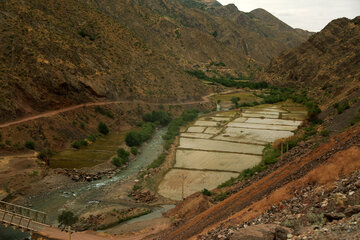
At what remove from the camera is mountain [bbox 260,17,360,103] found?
83438mm

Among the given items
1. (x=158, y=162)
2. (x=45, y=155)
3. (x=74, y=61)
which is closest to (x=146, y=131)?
(x=158, y=162)

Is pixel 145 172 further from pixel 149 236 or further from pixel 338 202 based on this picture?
pixel 338 202

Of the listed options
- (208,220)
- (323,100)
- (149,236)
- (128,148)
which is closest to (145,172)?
(128,148)

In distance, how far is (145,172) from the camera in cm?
4022

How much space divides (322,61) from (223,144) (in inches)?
2701

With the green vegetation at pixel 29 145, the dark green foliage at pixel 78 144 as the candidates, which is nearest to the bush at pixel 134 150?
the dark green foliage at pixel 78 144

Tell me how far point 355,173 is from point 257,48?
195 metres

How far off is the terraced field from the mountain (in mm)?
15199

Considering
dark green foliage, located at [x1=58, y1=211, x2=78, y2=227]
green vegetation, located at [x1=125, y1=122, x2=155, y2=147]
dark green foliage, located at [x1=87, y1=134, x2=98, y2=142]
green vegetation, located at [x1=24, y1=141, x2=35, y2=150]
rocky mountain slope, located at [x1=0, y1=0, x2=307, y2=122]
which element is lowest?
dark green foliage, located at [x1=58, y1=211, x2=78, y2=227]

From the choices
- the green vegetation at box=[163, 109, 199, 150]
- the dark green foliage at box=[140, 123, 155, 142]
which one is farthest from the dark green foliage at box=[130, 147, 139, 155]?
the dark green foliage at box=[140, 123, 155, 142]

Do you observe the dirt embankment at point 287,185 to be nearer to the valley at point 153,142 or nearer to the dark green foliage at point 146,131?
the valley at point 153,142

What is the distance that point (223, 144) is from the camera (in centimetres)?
5022

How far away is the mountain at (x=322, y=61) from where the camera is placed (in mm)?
83438

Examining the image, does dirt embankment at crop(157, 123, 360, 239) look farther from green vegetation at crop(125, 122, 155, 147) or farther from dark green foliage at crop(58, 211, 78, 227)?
green vegetation at crop(125, 122, 155, 147)
